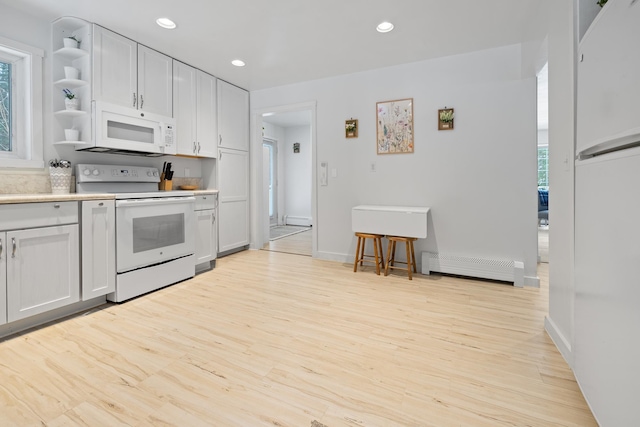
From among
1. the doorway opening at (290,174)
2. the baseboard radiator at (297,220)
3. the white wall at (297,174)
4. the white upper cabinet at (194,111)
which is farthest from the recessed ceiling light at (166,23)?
the baseboard radiator at (297,220)

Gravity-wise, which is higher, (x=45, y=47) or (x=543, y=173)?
(x=45, y=47)

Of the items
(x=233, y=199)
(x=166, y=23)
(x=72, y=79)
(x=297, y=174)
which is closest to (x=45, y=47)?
(x=72, y=79)

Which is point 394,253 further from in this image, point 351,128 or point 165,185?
point 165,185

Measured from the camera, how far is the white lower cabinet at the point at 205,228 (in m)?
3.49

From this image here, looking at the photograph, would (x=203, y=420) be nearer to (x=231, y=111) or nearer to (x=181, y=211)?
(x=181, y=211)

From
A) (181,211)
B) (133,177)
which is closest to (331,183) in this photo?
(181,211)

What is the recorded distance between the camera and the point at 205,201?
11.9 feet

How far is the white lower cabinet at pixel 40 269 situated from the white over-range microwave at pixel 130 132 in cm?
87

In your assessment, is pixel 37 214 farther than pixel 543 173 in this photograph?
No

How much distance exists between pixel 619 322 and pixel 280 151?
702 cm

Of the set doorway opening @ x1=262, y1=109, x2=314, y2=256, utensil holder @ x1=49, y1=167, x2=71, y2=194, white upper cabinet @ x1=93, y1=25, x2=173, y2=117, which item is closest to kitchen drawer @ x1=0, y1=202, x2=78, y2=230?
utensil holder @ x1=49, y1=167, x2=71, y2=194

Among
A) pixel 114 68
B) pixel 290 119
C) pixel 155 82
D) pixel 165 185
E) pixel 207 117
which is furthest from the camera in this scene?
pixel 290 119

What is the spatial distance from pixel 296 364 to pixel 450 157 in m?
2.71

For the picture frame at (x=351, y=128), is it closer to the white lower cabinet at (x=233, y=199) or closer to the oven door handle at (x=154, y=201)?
the white lower cabinet at (x=233, y=199)
